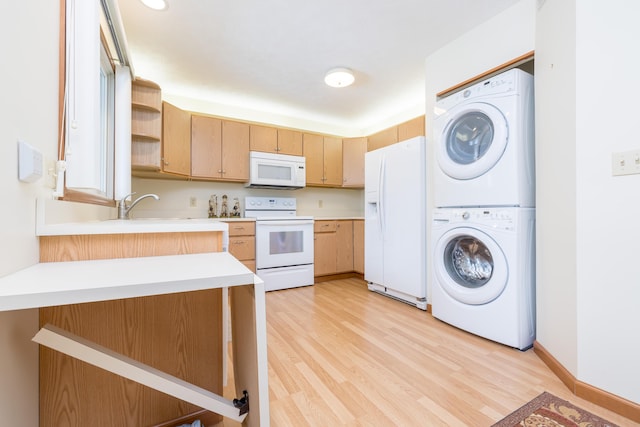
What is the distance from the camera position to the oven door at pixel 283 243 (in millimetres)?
3146

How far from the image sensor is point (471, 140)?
6.73 feet

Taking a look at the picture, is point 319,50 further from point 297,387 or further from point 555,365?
point 555,365

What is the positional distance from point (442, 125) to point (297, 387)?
2.13 m

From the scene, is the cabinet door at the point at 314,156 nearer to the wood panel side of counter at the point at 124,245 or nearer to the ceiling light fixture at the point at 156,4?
the ceiling light fixture at the point at 156,4

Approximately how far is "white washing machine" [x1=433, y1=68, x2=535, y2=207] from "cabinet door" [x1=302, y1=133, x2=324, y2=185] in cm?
200

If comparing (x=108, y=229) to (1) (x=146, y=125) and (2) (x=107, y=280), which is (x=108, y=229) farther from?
(1) (x=146, y=125)

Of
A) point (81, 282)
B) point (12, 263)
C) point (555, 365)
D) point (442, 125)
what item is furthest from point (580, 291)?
point (12, 263)

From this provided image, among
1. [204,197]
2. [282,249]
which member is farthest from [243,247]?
[204,197]

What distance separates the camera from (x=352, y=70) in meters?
2.76

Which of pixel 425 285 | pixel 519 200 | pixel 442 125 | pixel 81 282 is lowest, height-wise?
pixel 425 285

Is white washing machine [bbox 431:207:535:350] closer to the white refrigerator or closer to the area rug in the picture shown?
the white refrigerator

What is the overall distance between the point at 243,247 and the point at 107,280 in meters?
2.48

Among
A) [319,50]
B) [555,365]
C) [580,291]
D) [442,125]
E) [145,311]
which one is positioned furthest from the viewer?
[319,50]

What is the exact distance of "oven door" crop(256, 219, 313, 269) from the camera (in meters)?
3.15
